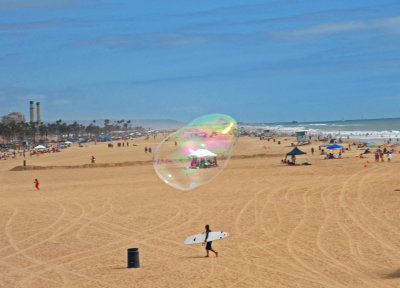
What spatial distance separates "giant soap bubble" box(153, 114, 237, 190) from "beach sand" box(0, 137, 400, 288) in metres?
2.06

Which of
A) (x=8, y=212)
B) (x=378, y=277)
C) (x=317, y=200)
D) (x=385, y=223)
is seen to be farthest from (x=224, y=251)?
(x=8, y=212)

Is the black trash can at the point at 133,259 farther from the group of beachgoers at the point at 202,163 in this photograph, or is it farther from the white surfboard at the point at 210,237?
the group of beachgoers at the point at 202,163

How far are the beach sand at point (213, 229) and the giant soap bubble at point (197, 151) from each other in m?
2.06

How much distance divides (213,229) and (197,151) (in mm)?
3922

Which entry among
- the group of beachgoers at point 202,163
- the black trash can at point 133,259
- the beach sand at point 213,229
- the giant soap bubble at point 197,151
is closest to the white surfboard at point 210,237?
the beach sand at point 213,229

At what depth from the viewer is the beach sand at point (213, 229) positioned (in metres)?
12.0

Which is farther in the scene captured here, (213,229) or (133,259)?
(213,229)

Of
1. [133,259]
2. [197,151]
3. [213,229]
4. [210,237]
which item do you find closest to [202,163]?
[197,151]

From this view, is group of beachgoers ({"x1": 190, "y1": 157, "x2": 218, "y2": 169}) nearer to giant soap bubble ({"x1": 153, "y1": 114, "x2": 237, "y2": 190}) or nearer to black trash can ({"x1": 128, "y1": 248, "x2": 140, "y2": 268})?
giant soap bubble ({"x1": 153, "y1": 114, "x2": 237, "y2": 190})

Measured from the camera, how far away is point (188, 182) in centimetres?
1477

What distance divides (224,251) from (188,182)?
2.17 metres

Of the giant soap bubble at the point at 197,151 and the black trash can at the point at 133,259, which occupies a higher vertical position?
the giant soap bubble at the point at 197,151

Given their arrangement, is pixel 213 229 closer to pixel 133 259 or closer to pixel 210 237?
pixel 210 237

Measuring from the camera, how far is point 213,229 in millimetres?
17141
